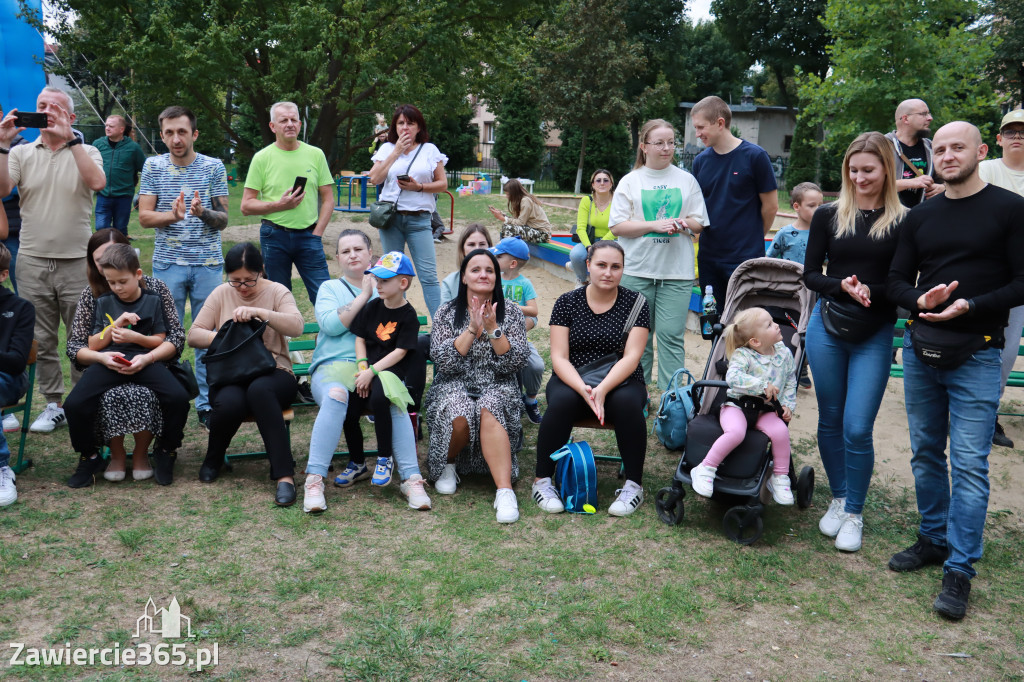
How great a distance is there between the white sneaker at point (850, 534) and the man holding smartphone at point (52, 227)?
195 inches

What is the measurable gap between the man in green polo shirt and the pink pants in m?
8.31

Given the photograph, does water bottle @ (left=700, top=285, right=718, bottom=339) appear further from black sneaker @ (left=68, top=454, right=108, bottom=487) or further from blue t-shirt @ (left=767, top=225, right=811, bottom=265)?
black sneaker @ (left=68, top=454, right=108, bottom=487)

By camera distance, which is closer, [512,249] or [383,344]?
[383,344]

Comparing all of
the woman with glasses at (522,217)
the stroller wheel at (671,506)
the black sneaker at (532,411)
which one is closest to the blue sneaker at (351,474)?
the black sneaker at (532,411)

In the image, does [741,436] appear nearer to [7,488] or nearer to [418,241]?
[418,241]

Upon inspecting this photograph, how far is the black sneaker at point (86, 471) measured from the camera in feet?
15.2

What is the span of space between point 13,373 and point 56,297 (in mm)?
1166

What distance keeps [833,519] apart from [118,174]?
9.17m

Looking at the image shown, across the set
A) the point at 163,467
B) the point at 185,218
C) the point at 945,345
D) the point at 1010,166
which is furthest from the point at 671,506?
the point at 185,218

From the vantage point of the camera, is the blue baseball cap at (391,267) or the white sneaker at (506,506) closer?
the white sneaker at (506,506)

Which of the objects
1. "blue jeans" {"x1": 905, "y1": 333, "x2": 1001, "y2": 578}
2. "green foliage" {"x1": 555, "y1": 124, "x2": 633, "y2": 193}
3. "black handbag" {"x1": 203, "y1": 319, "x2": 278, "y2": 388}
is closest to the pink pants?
"blue jeans" {"x1": 905, "y1": 333, "x2": 1001, "y2": 578}

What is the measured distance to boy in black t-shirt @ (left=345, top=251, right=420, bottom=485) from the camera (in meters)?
4.71

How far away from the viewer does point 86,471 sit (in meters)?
4.68

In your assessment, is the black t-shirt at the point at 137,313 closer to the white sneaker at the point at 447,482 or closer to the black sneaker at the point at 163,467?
the black sneaker at the point at 163,467
